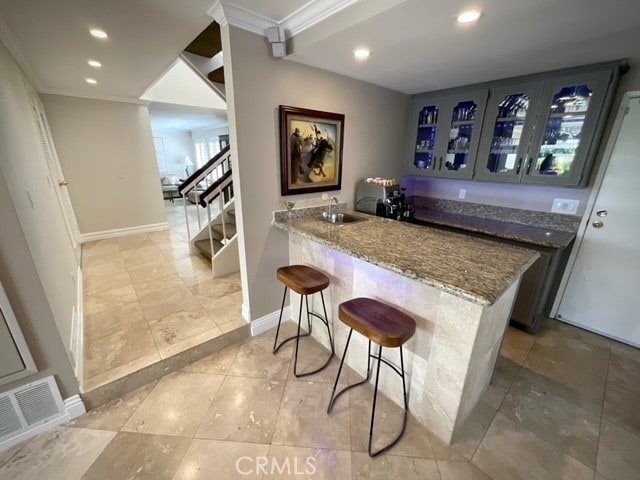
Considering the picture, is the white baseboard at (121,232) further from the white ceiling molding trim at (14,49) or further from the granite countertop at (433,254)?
the granite countertop at (433,254)

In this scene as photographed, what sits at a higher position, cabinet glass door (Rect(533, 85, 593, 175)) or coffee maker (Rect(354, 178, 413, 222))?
cabinet glass door (Rect(533, 85, 593, 175))

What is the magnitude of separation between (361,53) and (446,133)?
4.45 ft

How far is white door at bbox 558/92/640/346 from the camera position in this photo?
1.96 meters

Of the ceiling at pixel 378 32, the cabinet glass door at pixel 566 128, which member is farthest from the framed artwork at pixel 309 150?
the cabinet glass door at pixel 566 128

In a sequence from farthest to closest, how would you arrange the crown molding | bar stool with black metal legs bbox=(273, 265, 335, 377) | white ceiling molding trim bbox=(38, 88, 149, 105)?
1. white ceiling molding trim bbox=(38, 88, 149, 105)
2. bar stool with black metal legs bbox=(273, 265, 335, 377)
3. the crown molding

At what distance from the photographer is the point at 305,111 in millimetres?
2082

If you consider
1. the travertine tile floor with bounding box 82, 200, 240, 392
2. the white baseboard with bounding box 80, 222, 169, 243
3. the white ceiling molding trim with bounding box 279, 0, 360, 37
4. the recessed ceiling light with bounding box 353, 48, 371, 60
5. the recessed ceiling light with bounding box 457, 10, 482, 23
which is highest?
the white ceiling molding trim with bounding box 279, 0, 360, 37

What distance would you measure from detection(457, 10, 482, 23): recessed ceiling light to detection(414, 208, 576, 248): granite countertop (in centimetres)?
160

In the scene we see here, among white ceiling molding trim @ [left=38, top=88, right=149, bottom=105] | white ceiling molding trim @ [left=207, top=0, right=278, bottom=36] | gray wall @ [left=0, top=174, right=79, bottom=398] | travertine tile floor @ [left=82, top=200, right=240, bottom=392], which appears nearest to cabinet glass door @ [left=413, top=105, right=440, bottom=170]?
white ceiling molding trim @ [left=207, top=0, right=278, bottom=36]

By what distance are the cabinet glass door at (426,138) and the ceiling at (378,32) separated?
0.35 meters

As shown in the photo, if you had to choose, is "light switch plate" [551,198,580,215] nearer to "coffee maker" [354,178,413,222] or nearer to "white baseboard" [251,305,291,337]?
"coffee maker" [354,178,413,222]

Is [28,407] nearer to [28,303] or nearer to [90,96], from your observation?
[28,303]

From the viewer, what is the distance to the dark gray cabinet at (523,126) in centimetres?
194

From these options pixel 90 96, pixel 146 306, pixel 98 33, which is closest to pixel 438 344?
pixel 146 306
